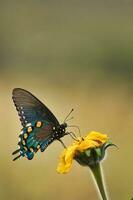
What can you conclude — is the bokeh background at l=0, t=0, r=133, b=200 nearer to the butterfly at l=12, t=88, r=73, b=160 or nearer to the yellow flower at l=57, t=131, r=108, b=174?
the butterfly at l=12, t=88, r=73, b=160

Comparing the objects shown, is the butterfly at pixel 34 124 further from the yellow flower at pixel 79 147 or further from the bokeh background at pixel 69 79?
the bokeh background at pixel 69 79

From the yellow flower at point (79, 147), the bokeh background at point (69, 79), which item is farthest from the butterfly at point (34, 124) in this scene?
the bokeh background at point (69, 79)

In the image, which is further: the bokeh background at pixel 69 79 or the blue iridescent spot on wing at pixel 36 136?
the bokeh background at pixel 69 79

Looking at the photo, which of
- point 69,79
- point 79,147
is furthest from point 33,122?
point 69,79

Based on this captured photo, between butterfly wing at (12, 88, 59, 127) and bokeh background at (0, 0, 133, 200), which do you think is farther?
bokeh background at (0, 0, 133, 200)

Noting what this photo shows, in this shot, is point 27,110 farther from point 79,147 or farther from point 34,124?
point 79,147

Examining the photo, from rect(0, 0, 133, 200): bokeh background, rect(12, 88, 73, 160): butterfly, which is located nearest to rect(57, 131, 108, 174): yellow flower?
rect(12, 88, 73, 160): butterfly
